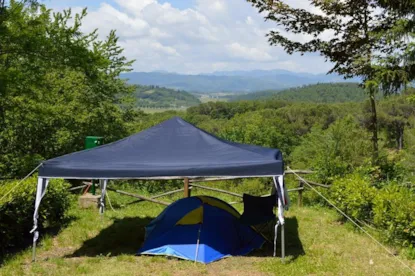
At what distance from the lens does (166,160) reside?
6.42 m

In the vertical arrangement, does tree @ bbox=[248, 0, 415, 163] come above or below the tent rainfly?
above

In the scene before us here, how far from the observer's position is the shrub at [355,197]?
25.1ft

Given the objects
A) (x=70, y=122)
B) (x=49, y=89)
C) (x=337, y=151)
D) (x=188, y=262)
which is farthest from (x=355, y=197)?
(x=337, y=151)

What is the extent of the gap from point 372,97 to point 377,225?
3.14m

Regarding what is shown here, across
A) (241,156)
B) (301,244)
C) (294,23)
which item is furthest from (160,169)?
(294,23)

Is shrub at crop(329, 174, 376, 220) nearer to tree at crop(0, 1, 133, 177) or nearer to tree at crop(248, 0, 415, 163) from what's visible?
tree at crop(248, 0, 415, 163)

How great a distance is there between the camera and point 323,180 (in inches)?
435

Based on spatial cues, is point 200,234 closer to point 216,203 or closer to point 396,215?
point 216,203

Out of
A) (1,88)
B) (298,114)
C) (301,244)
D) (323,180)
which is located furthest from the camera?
(298,114)

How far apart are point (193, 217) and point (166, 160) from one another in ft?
3.98

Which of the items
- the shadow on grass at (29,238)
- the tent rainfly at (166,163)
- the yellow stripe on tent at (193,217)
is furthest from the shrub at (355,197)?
the shadow on grass at (29,238)

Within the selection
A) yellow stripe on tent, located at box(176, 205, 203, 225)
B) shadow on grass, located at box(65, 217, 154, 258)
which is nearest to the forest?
shadow on grass, located at box(65, 217, 154, 258)

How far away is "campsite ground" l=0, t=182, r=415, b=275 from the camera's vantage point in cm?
584

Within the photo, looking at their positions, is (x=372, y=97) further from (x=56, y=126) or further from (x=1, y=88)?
(x=56, y=126)
